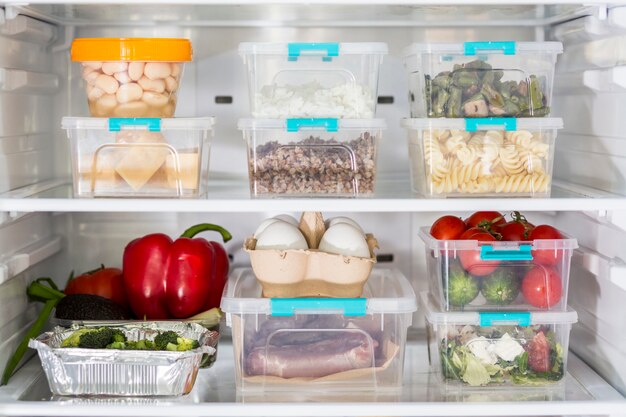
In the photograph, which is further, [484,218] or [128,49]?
[484,218]

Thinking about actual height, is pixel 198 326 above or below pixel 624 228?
below

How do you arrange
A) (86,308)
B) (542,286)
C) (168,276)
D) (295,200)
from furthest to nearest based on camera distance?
1. (168,276)
2. (86,308)
3. (542,286)
4. (295,200)

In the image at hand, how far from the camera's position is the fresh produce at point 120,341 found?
5.20 feet

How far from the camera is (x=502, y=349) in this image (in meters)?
1.63

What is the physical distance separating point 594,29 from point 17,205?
43.6 inches

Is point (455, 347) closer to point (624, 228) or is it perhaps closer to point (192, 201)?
point (624, 228)

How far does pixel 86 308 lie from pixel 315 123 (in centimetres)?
60

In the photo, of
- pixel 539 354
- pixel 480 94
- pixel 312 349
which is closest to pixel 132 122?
pixel 312 349

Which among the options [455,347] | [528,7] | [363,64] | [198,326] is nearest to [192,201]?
[198,326]

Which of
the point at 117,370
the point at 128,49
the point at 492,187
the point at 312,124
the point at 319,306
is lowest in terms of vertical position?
the point at 117,370

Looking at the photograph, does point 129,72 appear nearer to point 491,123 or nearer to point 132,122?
point 132,122

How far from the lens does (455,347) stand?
164 centimetres

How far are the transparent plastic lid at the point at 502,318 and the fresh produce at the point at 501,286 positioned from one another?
0.03 metres

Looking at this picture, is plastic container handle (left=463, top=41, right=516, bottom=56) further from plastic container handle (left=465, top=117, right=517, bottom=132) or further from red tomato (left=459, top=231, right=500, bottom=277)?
red tomato (left=459, top=231, right=500, bottom=277)
